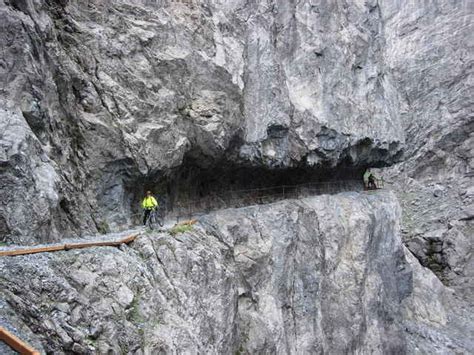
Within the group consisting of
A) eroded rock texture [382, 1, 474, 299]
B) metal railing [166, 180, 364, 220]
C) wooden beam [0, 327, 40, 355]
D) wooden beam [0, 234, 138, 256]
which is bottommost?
wooden beam [0, 327, 40, 355]

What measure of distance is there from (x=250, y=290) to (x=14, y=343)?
49.2ft

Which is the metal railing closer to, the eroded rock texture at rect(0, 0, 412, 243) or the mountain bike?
the mountain bike

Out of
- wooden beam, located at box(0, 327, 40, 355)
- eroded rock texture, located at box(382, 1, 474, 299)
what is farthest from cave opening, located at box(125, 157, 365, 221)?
eroded rock texture, located at box(382, 1, 474, 299)

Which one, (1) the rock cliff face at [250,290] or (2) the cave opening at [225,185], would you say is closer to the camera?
(1) the rock cliff face at [250,290]

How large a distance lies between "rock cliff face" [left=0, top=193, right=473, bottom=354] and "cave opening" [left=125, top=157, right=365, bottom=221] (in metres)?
1.68

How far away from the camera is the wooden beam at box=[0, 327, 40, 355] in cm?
665

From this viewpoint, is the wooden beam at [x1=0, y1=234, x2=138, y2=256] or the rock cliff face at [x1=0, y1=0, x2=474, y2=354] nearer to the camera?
the wooden beam at [x1=0, y1=234, x2=138, y2=256]

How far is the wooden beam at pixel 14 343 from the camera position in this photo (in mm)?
6652

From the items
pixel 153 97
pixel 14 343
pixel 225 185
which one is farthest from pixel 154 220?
pixel 14 343

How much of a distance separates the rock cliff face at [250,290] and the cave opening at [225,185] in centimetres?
168

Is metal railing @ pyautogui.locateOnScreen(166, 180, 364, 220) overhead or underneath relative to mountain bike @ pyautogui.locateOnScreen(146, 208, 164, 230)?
overhead

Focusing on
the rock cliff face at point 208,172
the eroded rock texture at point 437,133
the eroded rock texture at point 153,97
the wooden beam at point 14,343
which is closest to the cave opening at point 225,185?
the rock cliff face at point 208,172

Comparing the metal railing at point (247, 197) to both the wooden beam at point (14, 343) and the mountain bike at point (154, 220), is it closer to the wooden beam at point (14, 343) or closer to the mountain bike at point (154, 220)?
the mountain bike at point (154, 220)

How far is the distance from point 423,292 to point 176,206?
27.1 m
